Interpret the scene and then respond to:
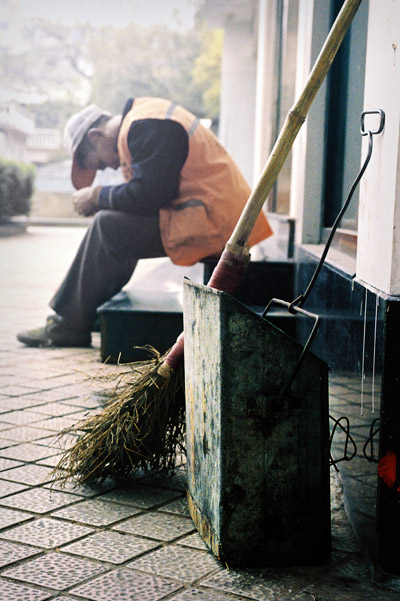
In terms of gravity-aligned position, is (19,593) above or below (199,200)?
→ below

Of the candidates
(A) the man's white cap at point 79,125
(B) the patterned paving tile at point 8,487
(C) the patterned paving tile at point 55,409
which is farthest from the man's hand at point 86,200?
(B) the patterned paving tile at point 8,487

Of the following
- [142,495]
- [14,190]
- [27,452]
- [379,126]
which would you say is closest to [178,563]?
[142,495]

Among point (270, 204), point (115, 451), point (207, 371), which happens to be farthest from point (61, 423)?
point (270, 204)

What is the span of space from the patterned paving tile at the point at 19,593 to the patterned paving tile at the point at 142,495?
0.66m

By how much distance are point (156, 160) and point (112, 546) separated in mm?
3026

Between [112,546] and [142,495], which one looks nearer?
[112,546]

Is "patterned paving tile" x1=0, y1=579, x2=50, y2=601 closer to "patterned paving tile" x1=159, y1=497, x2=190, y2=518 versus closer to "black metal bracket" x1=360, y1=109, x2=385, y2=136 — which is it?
"patterned paving tile" x1=159, y1=497, x2=190, y2=518

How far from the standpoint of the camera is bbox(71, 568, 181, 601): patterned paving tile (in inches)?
75.3

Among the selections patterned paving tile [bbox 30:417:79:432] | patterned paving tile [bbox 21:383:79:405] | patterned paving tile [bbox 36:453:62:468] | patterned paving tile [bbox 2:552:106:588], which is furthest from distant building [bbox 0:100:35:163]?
patterned paving tile [bbox 2:552:106:588]

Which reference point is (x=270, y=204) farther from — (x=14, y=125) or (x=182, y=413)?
(x=14, y=125)

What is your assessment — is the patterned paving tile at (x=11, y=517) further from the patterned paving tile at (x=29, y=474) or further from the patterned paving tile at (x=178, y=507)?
the patterned paving tile at (x=178, y=507)

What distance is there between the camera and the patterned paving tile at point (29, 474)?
9.02 feet

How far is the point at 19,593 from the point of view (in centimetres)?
192

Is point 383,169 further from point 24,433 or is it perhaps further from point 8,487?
point 24,433
